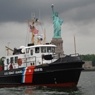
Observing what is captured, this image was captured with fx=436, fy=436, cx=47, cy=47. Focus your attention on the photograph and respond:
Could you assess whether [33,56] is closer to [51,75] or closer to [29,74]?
[29,74]

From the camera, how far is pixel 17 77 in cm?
4259

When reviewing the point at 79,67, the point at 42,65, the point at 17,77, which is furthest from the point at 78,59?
the point at 17,77

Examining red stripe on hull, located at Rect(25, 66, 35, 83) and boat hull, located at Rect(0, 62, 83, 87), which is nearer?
boat hull, located at Rect(0, 62, 83, 87)

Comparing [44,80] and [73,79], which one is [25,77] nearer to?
[44,80]

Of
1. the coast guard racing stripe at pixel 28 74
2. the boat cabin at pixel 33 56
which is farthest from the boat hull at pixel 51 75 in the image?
the boat cabin at pixel 33 56

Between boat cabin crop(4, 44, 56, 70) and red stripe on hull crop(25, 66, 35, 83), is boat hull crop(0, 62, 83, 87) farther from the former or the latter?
boat cabin crop(4, 44, 56, 70)

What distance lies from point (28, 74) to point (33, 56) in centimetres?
240

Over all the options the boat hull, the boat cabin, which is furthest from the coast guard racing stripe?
the boat cabin

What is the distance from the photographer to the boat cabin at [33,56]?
4212cm

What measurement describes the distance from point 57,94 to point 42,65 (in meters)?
6.19

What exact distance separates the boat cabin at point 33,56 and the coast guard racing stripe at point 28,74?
1.43 metres

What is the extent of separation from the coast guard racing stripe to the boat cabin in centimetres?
143

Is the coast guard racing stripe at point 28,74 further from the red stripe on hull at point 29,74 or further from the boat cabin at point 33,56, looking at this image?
the boat cabin at point 33,56

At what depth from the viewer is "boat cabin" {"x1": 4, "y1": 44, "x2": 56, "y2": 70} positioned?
138 ft
